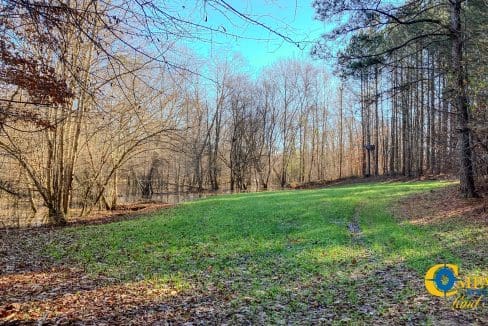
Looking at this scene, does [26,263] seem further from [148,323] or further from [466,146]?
[466,146]

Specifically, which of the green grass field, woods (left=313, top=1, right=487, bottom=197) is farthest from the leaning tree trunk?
the green grass field

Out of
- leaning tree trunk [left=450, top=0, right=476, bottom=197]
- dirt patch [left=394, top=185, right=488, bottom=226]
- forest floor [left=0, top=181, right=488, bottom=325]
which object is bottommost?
forest floor [left=0, top=181, right=488, bottom=325]

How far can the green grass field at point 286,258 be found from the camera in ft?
14.1

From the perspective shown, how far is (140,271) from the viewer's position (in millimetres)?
5676

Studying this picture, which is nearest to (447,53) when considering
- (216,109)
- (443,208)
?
(443,208)

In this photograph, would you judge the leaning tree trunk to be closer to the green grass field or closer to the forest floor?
the forest floor

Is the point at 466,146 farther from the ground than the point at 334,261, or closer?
farther from the ground


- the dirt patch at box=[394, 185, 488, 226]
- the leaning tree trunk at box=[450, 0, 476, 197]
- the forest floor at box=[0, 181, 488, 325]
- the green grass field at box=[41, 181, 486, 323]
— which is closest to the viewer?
the forest floor at box=[0, 181, 488, 325]

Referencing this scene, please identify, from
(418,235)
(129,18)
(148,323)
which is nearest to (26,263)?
(148,323)

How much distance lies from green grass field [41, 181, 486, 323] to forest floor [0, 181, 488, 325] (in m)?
0.02

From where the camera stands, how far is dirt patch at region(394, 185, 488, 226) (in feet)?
28.7

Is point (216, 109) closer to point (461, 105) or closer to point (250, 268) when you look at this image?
point (461, 105)

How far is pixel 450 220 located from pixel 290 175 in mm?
28821

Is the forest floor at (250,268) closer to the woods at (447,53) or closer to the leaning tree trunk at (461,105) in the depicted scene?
the leaning tree trunk at (461,105)
